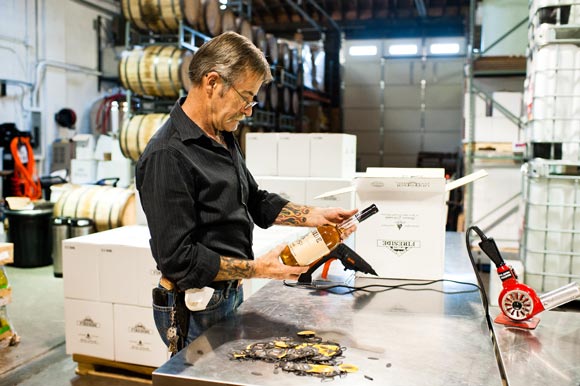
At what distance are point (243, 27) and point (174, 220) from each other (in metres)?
8.11

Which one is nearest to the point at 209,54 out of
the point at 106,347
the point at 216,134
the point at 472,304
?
the point at 216,134

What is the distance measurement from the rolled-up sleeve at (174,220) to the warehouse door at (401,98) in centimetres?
1142

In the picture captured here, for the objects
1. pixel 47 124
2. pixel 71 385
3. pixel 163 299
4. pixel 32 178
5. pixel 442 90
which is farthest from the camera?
pixel 442 90

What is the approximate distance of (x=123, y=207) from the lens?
6684 millimetres

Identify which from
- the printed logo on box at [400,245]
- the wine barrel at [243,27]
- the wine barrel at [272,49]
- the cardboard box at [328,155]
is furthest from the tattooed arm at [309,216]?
the wine barrel at [272,49]

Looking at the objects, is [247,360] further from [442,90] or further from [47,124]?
[442,90]

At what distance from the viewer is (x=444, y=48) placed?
41.4 ft

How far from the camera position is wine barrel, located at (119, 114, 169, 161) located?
7.46m

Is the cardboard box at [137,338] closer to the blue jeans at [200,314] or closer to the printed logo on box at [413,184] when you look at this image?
the blue jeans at [200,314]

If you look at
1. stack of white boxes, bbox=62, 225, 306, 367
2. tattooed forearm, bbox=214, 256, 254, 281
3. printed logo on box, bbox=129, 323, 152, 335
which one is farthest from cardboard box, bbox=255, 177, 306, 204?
tattooed forearm, bbox=214, 256, 254, 281

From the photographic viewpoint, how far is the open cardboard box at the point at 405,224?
7.72ft

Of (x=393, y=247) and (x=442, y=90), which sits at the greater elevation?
(x=442, y=90)

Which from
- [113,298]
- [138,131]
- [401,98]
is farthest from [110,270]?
[401,98]

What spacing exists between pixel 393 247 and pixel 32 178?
9.01 meters
